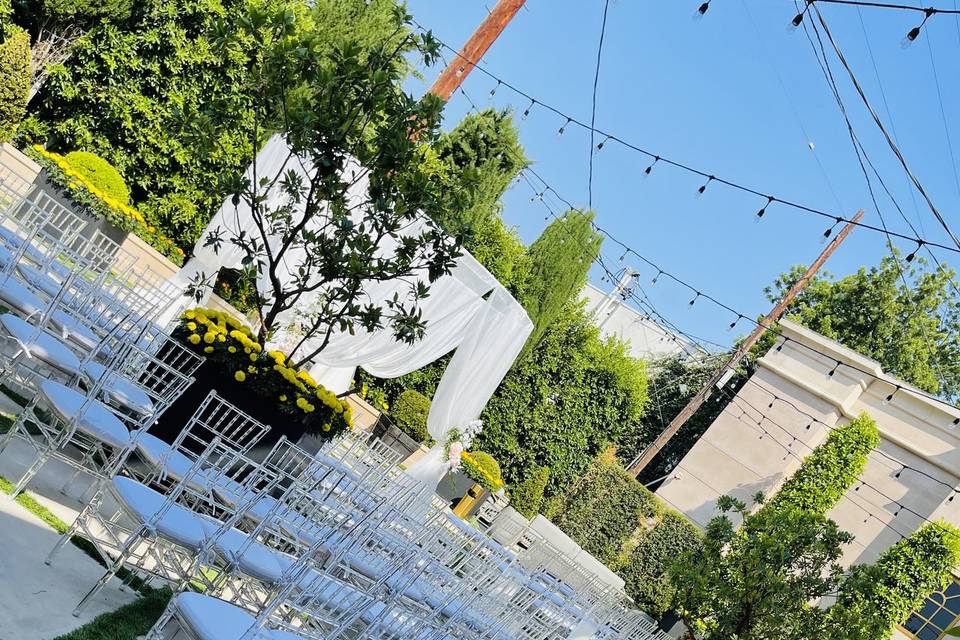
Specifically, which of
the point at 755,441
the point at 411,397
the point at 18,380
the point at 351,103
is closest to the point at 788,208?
the point at 351,103

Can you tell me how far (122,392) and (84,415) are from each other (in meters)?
0.96

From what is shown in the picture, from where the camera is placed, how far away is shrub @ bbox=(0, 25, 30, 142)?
39.8 ft

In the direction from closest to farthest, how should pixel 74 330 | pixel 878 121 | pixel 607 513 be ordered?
pixel 74 330
pixel 878 121
pixel 607 513

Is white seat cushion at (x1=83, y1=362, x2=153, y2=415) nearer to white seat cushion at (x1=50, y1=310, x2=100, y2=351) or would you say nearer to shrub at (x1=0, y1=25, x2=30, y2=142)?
white seat cushion at (x1=50, y1=310, x2=100, y2=351)

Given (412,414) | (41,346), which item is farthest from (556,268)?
(41,346)

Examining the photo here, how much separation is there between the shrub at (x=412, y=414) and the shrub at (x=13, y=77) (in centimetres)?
723

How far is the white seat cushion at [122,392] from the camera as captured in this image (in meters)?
5.04

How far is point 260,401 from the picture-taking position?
6.19m

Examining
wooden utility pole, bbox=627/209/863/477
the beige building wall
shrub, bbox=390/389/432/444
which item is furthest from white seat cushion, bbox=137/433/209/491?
the beige building wall

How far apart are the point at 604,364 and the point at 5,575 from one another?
15.6 meters

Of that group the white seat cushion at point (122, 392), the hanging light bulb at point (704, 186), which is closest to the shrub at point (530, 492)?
the hanging light bulb at point (704, 186)

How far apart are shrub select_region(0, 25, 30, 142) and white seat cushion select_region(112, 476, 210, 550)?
32.0ft

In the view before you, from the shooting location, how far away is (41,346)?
4875 millimetres

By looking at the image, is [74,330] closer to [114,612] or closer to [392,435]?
[114,612]
